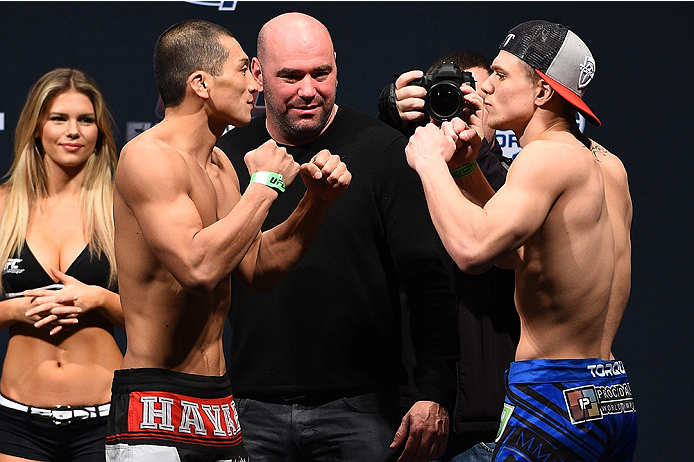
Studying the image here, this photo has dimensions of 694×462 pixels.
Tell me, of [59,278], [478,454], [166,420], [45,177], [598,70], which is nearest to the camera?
[166,420]

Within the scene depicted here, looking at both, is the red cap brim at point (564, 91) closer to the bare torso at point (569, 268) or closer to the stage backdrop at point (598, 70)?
the bare torso at point (569, 268)

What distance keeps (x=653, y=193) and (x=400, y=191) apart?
1.77 m

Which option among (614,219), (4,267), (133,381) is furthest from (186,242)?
(4,267)

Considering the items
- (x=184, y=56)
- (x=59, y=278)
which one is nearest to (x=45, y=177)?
(x=59, y=278)

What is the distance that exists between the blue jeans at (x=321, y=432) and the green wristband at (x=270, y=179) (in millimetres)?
702

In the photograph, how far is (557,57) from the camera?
1.98 meters

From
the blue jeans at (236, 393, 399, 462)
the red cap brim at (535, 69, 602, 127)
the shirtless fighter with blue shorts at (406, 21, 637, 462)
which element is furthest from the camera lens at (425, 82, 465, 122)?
the blue jeans at (236, 393, 399, 462)

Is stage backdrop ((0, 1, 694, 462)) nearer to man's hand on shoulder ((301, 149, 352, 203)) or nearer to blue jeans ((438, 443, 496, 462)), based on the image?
blue jeans ((438, 443, 496, 462))

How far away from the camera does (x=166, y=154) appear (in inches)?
72.2

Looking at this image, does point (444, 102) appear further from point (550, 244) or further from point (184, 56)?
point (184, 56)

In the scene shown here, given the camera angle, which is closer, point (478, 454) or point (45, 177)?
point (478, 454)

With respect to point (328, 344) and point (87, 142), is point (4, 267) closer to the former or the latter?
point (87, 142)

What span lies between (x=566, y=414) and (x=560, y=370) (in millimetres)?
93

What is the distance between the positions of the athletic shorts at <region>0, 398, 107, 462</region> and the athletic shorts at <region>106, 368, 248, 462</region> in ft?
2.65
